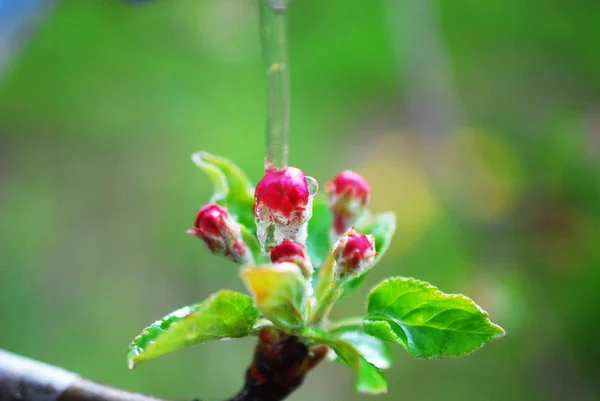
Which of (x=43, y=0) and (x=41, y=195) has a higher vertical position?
(x=43, y=0)

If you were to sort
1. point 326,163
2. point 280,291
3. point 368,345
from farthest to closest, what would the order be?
point 326,163, point 368,345, point 280,291

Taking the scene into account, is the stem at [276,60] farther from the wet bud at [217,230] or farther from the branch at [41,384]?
the branch at [41,384]

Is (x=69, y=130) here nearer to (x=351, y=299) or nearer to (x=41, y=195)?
(x=41, y=195)

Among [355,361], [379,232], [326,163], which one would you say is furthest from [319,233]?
[326,163]

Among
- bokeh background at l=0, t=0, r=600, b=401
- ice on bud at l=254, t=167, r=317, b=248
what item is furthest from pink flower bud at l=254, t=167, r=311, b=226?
bokeh background at l=0, t=0, r=600, b=401

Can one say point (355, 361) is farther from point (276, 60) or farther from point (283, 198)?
point (276, 60)

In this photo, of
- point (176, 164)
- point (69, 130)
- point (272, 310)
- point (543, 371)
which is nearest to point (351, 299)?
point (543, 371)

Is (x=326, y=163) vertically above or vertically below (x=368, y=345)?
below
